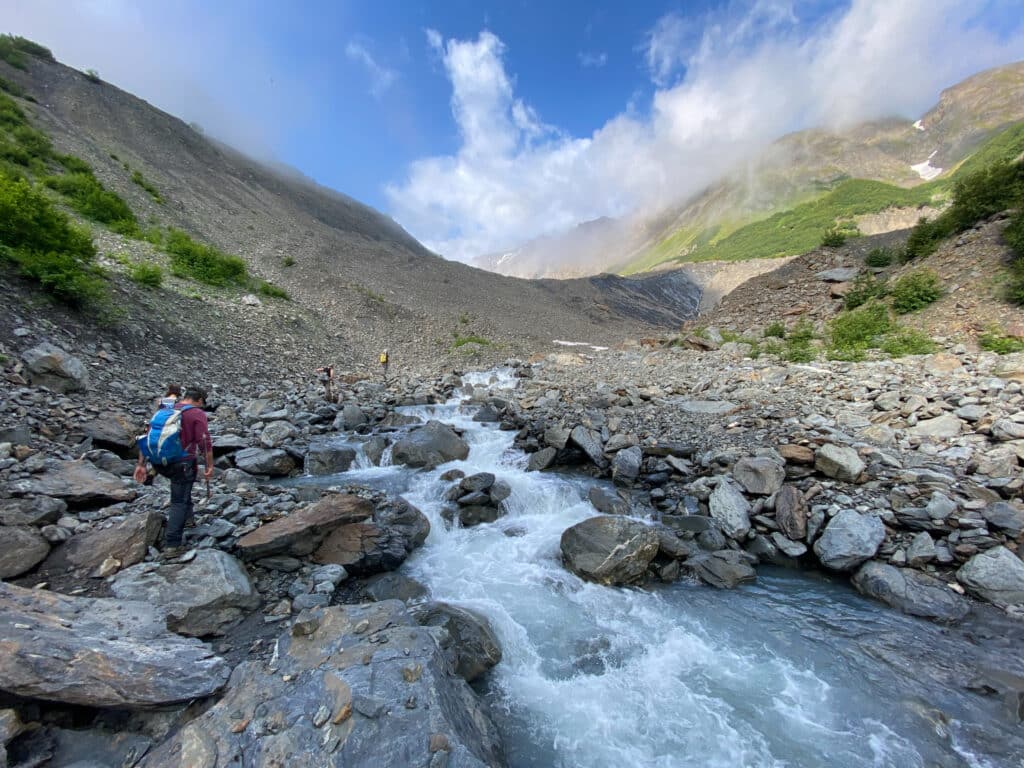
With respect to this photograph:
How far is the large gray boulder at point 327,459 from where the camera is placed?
8578mm

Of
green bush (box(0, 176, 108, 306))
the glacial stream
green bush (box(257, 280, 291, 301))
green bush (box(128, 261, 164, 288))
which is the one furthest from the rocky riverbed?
green bush (box(257, 280, 291, 301))

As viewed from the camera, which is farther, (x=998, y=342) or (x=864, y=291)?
(x=864, y=291)

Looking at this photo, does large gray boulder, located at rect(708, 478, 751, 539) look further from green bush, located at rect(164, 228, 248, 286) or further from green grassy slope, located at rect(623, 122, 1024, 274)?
green grassy slope, located at rect(623, 122, 1024, 274)

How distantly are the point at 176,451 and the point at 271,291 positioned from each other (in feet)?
59.3

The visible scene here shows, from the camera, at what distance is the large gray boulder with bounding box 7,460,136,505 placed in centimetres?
468

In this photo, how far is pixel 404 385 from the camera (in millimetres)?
15648

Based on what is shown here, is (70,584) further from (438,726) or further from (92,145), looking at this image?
(92,145)

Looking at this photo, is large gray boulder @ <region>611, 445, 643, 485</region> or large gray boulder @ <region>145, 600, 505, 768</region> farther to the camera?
large gray boulder @ <region>611, 445, 643, 485</region>

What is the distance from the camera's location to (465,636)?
4.55 metres

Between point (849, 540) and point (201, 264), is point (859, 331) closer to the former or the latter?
point (849, 540)

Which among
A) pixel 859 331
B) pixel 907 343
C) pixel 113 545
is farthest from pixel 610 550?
pixel 859 331

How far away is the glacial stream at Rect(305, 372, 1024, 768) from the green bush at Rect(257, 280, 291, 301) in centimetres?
1810

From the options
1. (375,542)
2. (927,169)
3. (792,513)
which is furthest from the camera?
(927,169)

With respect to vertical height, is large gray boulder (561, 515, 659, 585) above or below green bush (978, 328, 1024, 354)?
below
